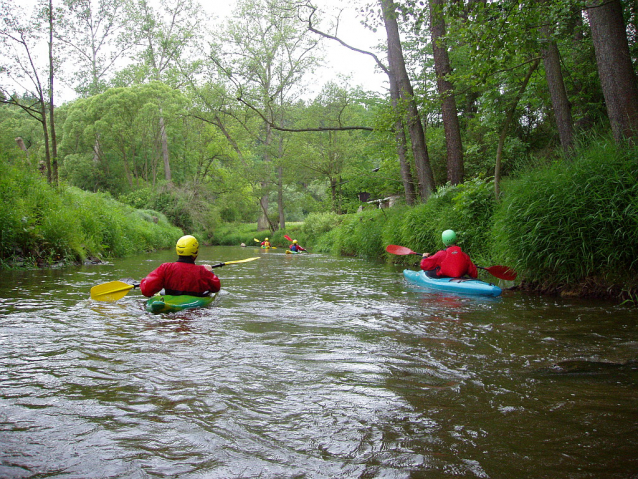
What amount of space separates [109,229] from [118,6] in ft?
72.8

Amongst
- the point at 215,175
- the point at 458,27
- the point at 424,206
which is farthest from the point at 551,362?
the point at 215,175

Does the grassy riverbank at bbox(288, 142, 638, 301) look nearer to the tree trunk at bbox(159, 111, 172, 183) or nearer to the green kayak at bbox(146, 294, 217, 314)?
the green kayak at bbox(146, 294, 217, 314)

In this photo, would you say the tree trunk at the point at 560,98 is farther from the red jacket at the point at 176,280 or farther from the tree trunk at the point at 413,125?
the red jacket at the point at 176,280

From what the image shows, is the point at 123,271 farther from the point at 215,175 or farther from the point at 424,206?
the point at 215,175

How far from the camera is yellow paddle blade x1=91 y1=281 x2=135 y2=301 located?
6.15m

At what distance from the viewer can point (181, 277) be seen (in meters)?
5.78

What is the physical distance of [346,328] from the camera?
184 inches

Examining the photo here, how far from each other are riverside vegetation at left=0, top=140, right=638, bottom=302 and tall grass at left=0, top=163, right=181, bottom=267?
24mm

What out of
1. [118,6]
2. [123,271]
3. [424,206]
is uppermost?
[118,6]

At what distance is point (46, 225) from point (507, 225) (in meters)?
9.38

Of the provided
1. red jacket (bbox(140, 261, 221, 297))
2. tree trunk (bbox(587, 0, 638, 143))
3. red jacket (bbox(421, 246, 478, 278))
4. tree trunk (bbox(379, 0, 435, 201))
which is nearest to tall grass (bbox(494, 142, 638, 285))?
tree trunk (bbox(587, 0, 638, 143))

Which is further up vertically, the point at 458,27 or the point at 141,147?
the point at 141,147

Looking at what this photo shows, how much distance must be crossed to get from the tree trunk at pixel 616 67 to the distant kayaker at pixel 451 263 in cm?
258

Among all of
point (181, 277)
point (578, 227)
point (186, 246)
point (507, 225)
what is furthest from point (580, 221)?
point (181, 277)
